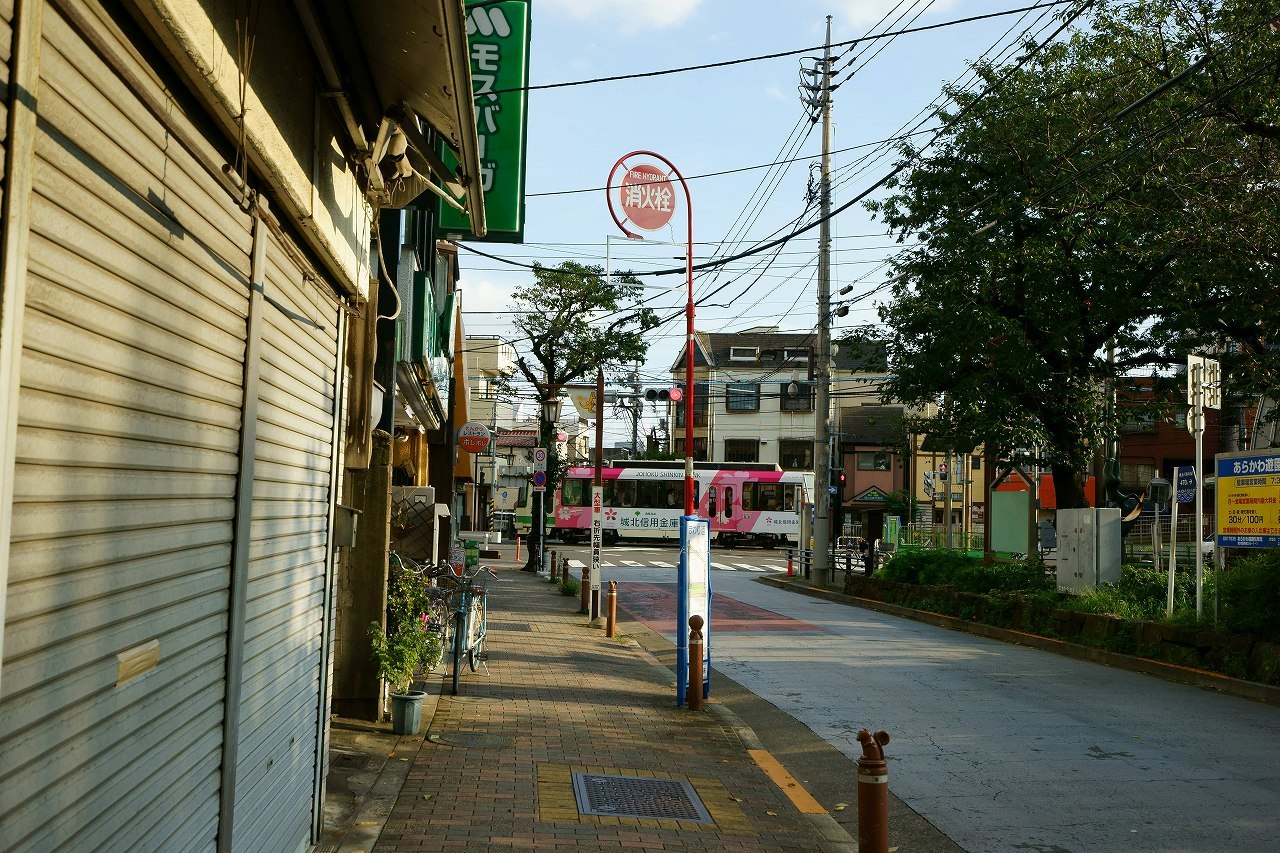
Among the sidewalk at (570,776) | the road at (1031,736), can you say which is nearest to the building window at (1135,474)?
the road at (1031,736)

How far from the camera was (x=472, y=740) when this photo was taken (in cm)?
932

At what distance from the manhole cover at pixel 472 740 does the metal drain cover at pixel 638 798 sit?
1125 mm

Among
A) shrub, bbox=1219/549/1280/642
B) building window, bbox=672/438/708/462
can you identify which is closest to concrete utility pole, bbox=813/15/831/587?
shrub, bbox=1219/549/1280/642

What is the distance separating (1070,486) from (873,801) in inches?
678

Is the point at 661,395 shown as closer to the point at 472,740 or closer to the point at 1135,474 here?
the point at 472,740

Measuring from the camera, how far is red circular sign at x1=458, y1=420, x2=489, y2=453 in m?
26.3

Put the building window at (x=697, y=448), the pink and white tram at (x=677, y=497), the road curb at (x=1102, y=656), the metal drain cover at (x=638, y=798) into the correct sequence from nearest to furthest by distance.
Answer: the metal drain cover at (x=638, y=798), the road curb at (x=1102, y=656), the pink and white tram at (x=677, y=497), the building window at (x=697, y=448)

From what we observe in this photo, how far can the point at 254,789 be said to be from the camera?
4883mm

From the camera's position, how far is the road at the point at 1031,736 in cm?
738

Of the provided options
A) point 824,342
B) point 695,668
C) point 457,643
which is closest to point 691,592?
point 695,668

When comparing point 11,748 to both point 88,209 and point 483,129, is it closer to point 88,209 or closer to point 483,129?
point 88,209

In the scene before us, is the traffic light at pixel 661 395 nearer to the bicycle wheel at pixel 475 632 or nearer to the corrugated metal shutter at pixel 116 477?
the bicycle wheel at pixel 475 632

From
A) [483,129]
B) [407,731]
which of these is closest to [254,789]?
[407,731]

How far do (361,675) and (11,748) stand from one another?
7577mm
